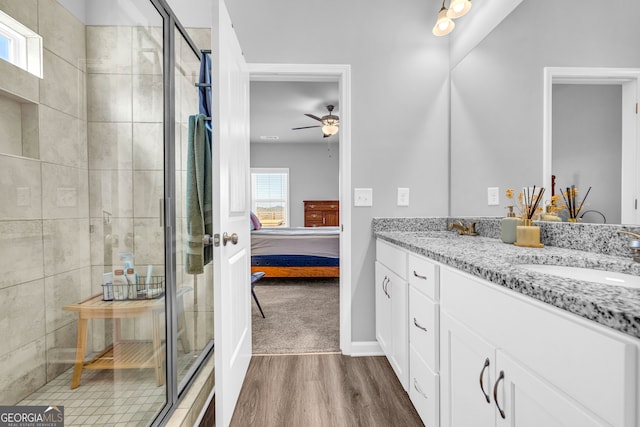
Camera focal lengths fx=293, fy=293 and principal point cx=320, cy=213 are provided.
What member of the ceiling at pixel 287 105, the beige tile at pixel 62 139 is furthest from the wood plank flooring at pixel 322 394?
the ceiling at pixel 287 105

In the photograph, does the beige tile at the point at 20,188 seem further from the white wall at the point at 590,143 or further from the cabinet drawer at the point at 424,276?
the white wall at the point at 590,143

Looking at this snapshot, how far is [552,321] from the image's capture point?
2.00ft

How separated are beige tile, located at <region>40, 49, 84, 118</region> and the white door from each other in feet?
2.55

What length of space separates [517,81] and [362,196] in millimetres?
1088

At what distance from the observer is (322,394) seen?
1.65 meters

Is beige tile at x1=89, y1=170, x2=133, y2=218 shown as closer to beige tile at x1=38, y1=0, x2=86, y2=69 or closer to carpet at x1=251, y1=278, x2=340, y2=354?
beige tile at x1=38, y1=0, x2=86, y2=69

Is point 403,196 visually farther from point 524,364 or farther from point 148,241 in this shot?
point 148,241

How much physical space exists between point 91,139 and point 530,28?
2288 millimetres

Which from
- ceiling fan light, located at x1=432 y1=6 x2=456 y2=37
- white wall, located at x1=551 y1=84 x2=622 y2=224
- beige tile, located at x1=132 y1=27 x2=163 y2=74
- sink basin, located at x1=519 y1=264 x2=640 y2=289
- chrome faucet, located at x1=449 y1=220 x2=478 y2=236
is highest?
ceiling fan light, located at x1=432 y1=6 x2=456 y2=37

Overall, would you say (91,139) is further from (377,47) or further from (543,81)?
(543,81)

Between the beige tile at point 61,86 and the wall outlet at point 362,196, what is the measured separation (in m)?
1.64

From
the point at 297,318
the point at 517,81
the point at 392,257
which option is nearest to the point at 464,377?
the point at 392,257

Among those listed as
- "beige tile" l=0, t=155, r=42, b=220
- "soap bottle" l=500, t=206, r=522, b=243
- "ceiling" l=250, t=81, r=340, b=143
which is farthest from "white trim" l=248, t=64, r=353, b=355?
"ceiling" l=250, t=81, r=340, b=143

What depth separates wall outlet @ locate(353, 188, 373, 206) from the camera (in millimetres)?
2094
